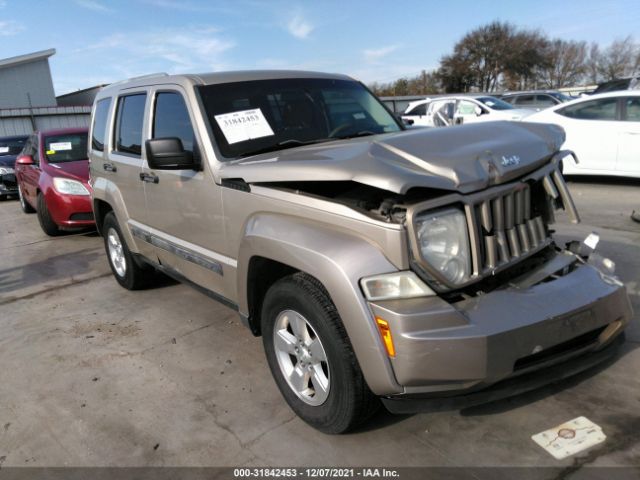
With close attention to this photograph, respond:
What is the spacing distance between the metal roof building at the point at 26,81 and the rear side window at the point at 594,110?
34.2m

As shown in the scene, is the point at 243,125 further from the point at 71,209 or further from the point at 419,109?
the point at 419,109

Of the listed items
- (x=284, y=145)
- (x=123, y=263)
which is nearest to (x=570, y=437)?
(x=284, y=145)

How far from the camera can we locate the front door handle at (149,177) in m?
3.90

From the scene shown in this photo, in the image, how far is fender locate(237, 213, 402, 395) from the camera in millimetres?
2215

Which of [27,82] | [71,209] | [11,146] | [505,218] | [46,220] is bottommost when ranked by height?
Result: [46,220]

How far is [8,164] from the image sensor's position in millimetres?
12711

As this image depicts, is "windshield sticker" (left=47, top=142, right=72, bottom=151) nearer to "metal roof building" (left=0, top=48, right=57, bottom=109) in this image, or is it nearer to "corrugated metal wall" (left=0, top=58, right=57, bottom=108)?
"metal roof building" (left=0, top=48, right=57, bottom=109)

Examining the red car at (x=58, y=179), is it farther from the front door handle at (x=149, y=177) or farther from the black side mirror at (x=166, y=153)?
the black side mirror at (x=166, y=153)

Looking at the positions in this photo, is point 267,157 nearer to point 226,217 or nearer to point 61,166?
point 226,217

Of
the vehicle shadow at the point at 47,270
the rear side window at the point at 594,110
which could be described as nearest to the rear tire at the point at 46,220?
the vehicle shadow at the point at 47,270

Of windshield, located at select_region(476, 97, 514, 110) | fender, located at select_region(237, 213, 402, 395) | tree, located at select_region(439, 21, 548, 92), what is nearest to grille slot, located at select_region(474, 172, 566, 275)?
fender, located at select_region(237, 213, 402, 395)

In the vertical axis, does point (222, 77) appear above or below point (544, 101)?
above

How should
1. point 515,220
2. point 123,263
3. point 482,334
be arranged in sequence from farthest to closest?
point 123,263 < point 515,220 < point 482,334

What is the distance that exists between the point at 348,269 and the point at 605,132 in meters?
8.06
